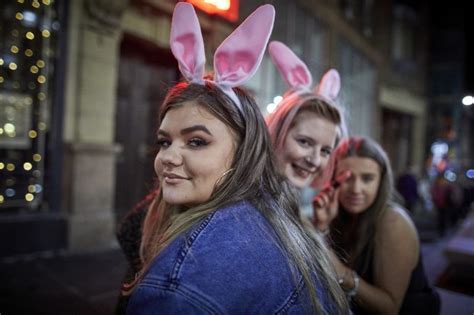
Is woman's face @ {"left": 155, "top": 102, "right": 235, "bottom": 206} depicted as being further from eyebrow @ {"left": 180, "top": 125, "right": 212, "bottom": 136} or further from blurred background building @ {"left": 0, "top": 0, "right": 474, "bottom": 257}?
blurred background building @ {"left": 0, "top": 0, "right": 474, "bottom": 257}

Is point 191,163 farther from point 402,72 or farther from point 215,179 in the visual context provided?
point 402,72

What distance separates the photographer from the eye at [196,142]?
1.23 metres

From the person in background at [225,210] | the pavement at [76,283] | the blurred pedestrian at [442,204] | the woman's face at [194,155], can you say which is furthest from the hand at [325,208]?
the blurred pedestrian at [442,204]

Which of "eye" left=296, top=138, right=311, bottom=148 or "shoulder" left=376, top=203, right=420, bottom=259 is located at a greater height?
"eye" left=296, top=138, right=311, bottom=148

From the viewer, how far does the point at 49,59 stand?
489cm

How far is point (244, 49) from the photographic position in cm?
130

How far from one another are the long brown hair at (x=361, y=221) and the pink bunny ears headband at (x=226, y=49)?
121cm

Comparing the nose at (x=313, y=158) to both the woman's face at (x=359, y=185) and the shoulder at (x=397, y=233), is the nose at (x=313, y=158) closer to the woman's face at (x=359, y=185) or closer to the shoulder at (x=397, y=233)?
the woman's face at (x=359, y=185)

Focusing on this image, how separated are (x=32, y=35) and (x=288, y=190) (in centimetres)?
469

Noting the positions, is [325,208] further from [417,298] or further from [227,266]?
[227,266]

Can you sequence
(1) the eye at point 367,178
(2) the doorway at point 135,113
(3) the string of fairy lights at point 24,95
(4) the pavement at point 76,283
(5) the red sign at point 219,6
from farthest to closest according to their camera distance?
1. (2) the doorway at point 135,113
2. (3) the string of fairy lights at point 24,95
3. (5) the red sign at point 219,6
4. (4) the pavement at point 76,283
5. (1) the eye at point 367,178

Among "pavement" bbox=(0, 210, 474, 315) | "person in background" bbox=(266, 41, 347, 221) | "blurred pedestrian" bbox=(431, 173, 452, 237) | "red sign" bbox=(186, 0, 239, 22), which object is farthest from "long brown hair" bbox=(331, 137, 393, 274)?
"blurred pedestrian" bbox=(431, 173, 452, 237)

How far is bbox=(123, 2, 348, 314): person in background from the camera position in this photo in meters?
0.92

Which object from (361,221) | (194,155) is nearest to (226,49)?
(194,155)
